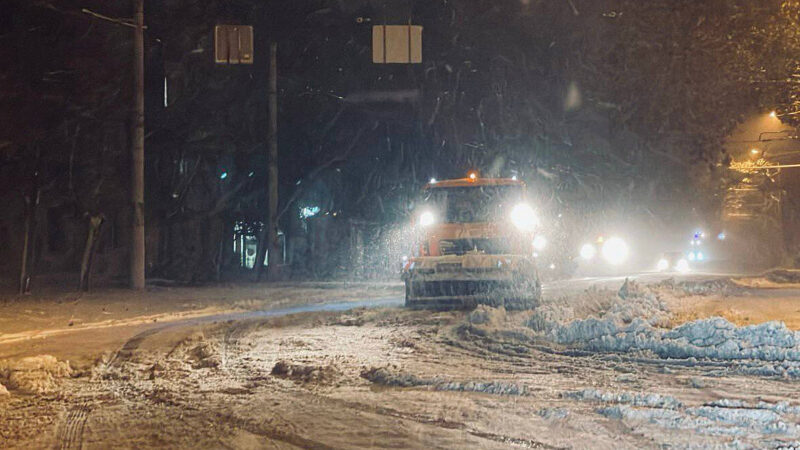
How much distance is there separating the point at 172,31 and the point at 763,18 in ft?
59.4

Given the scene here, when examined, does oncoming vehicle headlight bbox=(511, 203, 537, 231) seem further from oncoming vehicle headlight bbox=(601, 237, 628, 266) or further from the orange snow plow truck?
oncoming vehicle headlight bbox=(601, 237, 628, 266)

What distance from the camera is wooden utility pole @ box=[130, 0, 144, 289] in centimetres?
2261

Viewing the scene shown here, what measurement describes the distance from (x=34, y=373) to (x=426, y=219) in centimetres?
1024

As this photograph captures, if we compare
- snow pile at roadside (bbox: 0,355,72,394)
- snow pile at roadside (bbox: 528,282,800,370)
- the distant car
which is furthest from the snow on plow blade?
the distant car

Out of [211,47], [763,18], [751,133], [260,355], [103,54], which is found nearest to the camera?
[260,355]

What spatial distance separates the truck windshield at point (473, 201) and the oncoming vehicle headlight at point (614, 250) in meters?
16.8

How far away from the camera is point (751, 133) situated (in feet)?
111

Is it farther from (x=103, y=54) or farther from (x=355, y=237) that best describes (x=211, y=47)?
(x=355, y=237)

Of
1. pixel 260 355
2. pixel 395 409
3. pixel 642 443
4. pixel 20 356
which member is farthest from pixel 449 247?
pixel 642 443

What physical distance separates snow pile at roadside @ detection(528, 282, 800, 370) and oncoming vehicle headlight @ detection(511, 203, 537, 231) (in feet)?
16.1

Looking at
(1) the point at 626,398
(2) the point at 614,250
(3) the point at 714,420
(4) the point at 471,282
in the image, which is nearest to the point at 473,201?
(4) the point at 471,282

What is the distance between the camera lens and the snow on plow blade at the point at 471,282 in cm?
1702

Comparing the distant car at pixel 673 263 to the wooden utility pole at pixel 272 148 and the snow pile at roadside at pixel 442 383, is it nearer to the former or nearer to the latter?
the wooden utility pole at pixel 272 148

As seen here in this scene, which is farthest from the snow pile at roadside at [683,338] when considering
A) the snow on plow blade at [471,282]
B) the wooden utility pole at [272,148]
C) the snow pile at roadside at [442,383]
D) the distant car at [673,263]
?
the distant car at [673,263]
